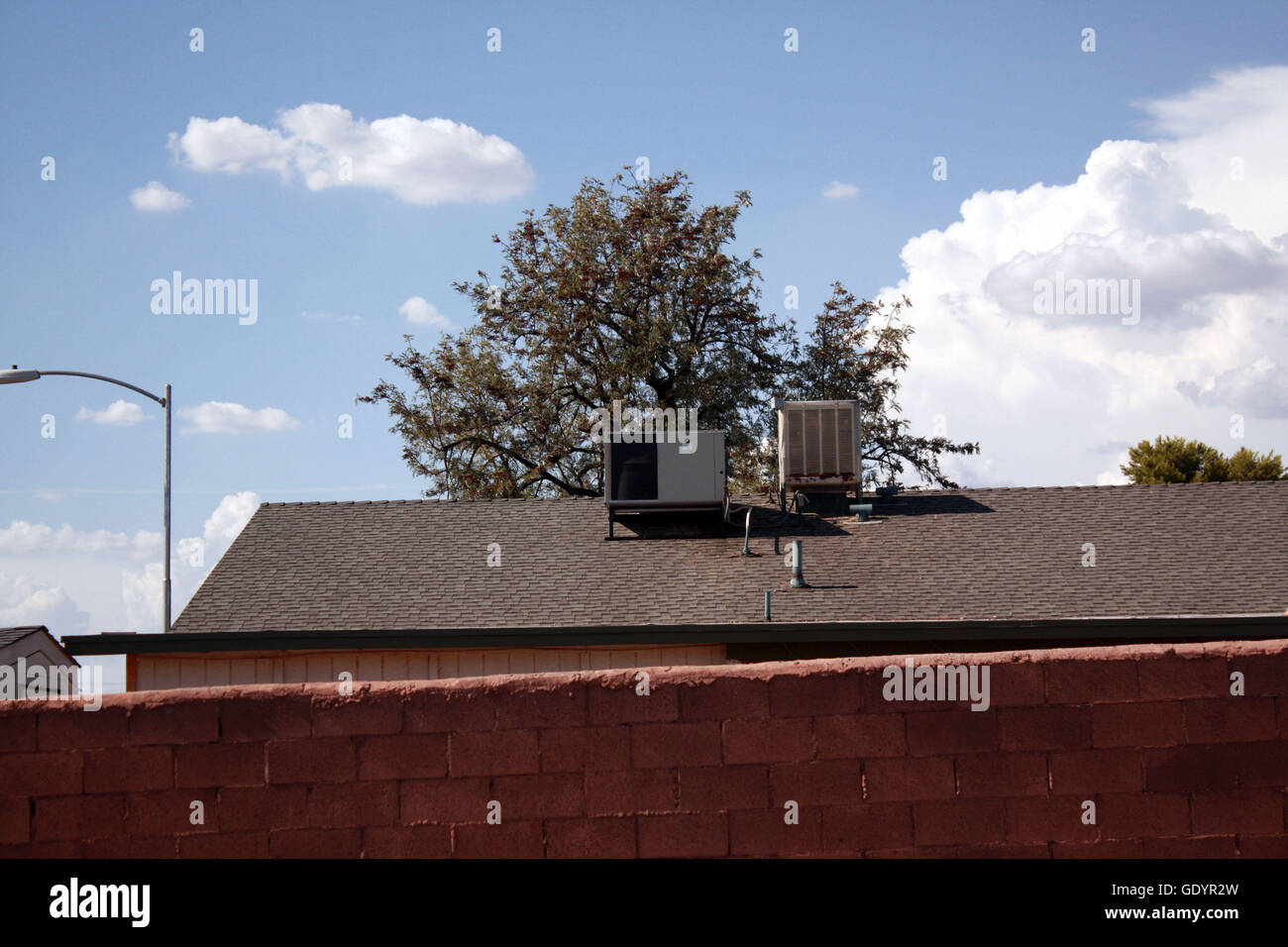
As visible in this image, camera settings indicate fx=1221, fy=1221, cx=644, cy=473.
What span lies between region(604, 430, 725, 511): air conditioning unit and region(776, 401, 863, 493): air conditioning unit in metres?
1.17

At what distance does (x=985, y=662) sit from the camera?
5.75 metres

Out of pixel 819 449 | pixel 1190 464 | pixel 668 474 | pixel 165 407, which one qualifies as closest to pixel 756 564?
pixel 668 474

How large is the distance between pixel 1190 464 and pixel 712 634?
3397 centimetres

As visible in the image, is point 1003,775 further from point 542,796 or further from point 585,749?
point 542,796

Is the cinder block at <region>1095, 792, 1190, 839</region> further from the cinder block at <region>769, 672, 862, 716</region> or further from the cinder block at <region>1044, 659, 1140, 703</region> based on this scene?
the cinder block at <region>769, 672, 862, 716</region>

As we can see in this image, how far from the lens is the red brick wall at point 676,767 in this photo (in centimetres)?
558

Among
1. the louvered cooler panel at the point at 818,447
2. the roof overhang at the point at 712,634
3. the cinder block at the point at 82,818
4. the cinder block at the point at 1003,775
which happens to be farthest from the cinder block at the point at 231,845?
the louvered cooler panel at the point at 818,447

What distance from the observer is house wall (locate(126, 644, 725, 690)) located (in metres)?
12.8

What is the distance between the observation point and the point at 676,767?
5598 millimetres

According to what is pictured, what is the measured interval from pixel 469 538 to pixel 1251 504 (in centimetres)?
1060

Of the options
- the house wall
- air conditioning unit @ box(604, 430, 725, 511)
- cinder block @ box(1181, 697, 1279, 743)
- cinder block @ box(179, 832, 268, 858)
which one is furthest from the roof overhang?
cinder block @ box(179, 832, 268, 858)

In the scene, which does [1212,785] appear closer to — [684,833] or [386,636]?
[684,833]

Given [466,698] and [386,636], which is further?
[386,636]
